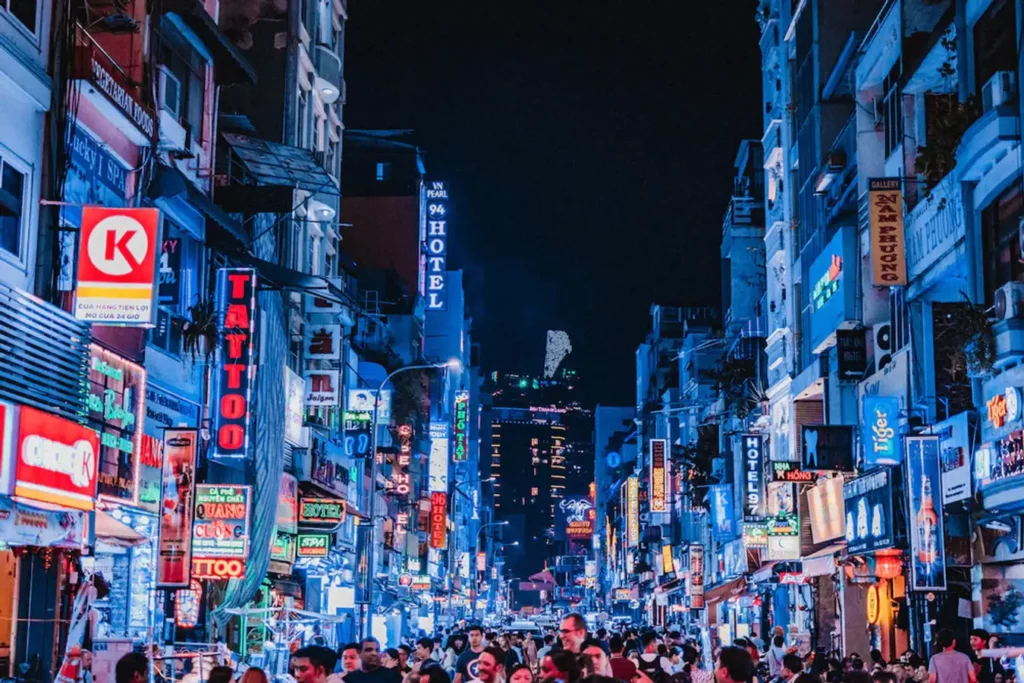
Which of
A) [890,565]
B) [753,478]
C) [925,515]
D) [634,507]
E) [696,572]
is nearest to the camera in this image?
[925,515]

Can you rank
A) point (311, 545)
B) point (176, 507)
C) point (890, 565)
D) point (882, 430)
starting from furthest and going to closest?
point (311, 545) → point (890, 565) → point (882, 430) → point (176, 507)

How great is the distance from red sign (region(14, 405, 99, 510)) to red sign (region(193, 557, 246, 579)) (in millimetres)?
8053

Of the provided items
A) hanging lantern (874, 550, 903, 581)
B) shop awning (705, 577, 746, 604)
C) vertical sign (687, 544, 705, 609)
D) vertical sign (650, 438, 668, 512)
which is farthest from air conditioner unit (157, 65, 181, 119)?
vertical sign (650, 438, 668, 512)

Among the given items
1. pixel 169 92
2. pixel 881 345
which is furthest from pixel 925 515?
pixel 169 92

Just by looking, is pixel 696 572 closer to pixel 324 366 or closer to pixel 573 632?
pixel 324 366

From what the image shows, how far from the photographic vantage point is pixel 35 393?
20.0 m

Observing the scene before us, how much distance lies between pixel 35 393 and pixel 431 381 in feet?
252

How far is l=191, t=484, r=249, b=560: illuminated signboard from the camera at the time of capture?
28.9 m

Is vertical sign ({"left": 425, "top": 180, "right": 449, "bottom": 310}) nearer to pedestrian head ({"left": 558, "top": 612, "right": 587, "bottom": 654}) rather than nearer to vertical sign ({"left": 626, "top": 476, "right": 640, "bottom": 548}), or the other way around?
vertical sign ({"left": 626, "top": 476, "right": 640, "bottom": 548})

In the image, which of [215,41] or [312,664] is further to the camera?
[215,41]

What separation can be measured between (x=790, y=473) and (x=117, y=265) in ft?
83.3

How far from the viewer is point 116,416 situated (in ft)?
77.8

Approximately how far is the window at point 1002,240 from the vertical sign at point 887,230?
5.72 m

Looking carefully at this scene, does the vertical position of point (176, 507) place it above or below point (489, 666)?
above
